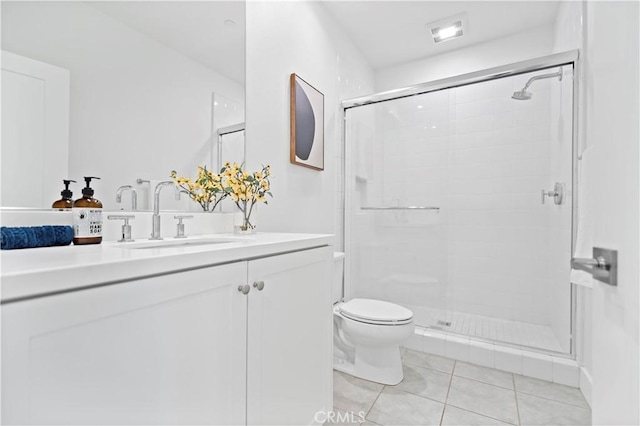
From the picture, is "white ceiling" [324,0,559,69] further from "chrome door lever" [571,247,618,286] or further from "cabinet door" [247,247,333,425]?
"chrome door lever" [571,247,618,286]

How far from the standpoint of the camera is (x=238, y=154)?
1.60m

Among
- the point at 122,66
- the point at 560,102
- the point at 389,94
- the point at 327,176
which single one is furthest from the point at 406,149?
the point at 122,66

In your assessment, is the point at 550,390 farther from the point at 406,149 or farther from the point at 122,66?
the point at 122,66

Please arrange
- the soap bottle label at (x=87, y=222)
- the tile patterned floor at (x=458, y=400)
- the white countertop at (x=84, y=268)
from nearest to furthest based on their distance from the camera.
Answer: the white countertop at (x=84, y=268) < the soap bottle label at (x=87, y=222) < the tile patterned floor at (x=458, y=400)

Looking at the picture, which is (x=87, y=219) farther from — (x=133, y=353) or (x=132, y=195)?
(x=133, y=353)

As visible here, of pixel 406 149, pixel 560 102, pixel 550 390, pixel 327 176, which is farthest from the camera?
pixel 406 149

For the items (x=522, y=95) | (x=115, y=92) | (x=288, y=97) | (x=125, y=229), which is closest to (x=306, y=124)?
(x=288, y=97)

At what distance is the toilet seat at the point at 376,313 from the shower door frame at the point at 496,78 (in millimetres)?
601

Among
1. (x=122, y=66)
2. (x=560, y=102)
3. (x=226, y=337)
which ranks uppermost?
(x=560, y=102)

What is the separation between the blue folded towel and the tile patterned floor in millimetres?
1290

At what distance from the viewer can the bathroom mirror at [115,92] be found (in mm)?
879

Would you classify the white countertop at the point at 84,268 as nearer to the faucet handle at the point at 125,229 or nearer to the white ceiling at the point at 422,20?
the faucet handle at the point at 125,229

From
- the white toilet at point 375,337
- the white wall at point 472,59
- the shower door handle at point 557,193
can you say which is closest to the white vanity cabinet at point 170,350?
the white toilet at point 375,337

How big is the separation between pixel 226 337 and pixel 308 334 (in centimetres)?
45
